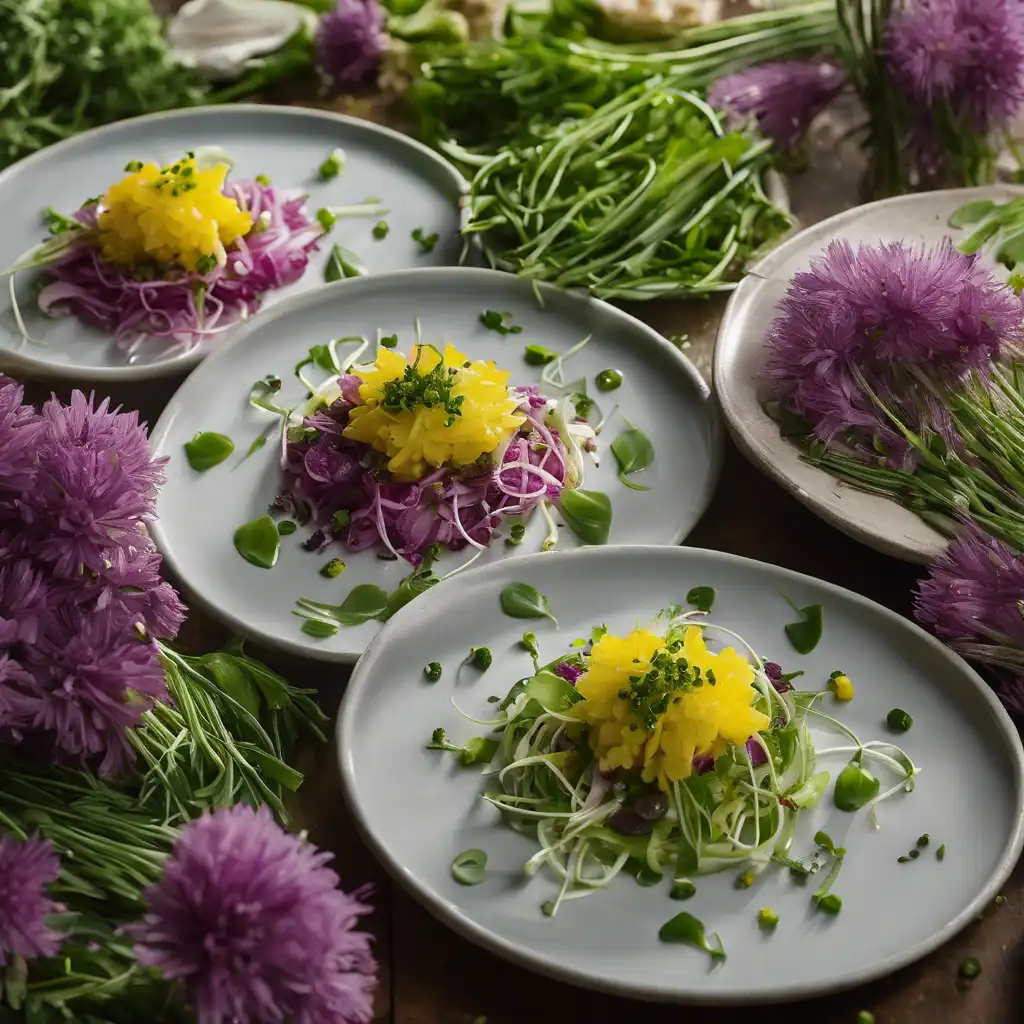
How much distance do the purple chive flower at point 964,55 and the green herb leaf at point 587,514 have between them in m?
1.02

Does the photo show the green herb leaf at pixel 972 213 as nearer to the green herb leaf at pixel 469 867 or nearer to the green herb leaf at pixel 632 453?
the green herb leaf at pixel 632 453

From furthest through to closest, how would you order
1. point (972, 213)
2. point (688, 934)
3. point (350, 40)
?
1. point (350, 40)
2. point (972, 213)
3. point (688, 934)

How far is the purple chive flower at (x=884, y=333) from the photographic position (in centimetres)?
149

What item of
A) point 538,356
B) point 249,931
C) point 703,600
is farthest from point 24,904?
point 538,356

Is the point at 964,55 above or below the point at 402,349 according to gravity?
above

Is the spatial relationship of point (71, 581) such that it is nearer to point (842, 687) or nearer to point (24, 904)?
point (24, 904)

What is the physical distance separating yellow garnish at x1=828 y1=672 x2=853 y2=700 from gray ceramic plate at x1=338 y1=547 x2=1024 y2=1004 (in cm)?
1

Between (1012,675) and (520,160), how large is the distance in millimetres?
1147

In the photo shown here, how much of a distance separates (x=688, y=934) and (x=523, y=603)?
1.37 ft

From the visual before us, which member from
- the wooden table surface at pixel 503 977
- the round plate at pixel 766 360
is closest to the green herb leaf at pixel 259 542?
the wooden table surface at pixel 503 977

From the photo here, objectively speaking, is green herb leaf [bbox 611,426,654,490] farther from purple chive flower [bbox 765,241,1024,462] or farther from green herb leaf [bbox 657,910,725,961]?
green herb leaf [bbox 657,910,725,961]

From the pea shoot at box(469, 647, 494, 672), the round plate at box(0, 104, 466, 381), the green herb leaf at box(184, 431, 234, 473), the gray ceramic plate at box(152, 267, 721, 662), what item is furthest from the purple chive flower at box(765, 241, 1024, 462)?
the green herb leaf at box(184, 431, 234, 473)

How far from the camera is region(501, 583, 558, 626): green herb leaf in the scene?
137 cm

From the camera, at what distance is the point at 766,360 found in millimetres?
1625
